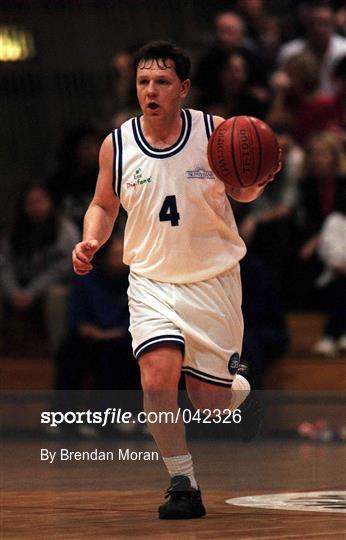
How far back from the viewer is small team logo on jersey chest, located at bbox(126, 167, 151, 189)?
20.6 ft

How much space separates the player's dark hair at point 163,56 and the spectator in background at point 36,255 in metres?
5.69

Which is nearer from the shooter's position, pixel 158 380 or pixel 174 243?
pixel 158 380

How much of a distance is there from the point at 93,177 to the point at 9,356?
1740 mm

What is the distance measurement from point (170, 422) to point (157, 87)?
4.95 feet

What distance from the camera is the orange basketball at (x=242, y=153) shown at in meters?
6.10

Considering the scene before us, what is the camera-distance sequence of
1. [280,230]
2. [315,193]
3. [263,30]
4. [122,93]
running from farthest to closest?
[263,30]
[122,93]
[315,193]
[280,230]

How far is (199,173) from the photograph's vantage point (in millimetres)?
6297

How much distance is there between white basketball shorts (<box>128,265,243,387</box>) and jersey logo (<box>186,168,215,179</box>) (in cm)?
45

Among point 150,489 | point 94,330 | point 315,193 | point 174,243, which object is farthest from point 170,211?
point 315,193

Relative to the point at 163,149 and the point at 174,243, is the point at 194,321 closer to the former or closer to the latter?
the point at 174,243

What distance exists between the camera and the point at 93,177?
12.2m

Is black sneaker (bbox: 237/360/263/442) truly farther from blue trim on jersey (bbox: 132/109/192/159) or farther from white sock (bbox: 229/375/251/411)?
blue trim on jersey (bbox: 132/109/192/159)

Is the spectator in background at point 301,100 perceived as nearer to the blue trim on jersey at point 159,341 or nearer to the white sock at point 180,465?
the blue trim on jersey at point 159,341

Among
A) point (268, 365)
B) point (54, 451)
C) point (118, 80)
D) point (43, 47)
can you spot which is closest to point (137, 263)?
point (54, 451)
